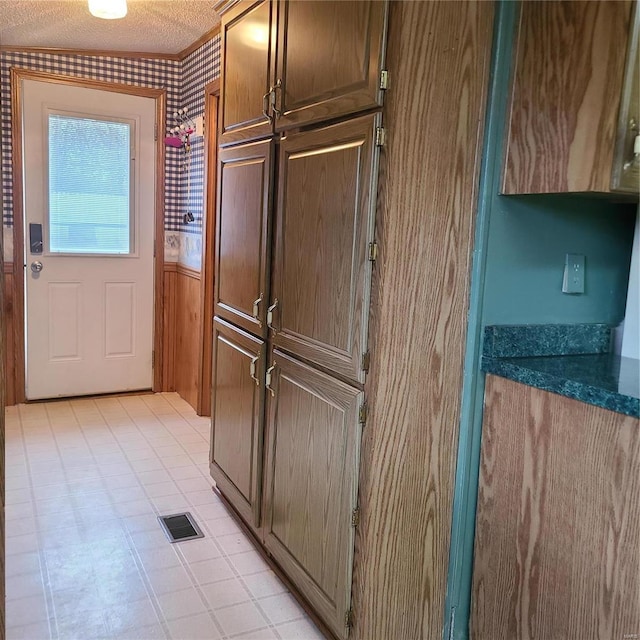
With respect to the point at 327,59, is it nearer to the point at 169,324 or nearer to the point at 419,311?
the point at 419,311

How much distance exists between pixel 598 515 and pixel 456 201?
806 millimetres

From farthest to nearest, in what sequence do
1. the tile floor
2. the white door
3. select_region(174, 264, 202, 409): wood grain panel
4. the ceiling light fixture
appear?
select_region(174, 264, 202, 409): wood grain panel < the white door < the ceiling light fixture < the tile floor

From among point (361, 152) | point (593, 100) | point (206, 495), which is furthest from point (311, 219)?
point (206, 495)

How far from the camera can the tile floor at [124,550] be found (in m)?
1.90

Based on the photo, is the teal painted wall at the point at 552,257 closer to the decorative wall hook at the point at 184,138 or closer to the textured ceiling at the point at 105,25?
the textured ceiling at the point at 105,25

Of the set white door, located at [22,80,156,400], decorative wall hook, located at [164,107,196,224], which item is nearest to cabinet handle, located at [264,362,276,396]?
decorative wall hook, located at [164,107,196,224]

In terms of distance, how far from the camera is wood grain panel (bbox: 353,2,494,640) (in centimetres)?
146

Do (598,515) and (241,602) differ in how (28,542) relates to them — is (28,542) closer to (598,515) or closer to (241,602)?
(241,602)

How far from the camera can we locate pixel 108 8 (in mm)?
2697

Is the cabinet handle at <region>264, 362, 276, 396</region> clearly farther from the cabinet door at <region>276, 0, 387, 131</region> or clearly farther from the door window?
the door window

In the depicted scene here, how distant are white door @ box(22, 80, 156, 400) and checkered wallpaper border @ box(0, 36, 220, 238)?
0.36ft

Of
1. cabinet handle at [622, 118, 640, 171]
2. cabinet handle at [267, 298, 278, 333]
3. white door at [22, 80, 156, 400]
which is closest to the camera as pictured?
cabinet handle at [622, 118, 640, 171]

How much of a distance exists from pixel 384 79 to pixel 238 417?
145cm

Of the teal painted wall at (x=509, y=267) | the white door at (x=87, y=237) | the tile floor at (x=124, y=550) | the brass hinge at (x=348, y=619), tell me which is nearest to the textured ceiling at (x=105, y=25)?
the white door at (x=87, y=237)
